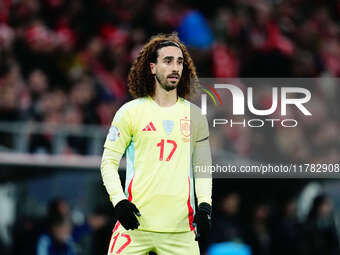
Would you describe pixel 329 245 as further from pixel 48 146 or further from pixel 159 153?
pixel 159 153

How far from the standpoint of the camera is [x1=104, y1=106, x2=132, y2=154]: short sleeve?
5.24 meters

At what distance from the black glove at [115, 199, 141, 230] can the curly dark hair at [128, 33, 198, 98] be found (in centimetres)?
86

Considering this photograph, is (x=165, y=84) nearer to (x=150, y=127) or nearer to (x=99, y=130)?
(x=150, y=127)

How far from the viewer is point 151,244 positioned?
512cm

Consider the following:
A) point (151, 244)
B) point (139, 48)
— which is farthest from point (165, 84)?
point (139, 48)

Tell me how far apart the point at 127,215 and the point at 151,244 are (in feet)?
0.96

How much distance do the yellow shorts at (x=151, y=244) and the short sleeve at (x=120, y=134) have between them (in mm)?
560

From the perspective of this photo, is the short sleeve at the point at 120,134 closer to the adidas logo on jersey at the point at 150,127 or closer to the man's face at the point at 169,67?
the adidas logo on jersey at the point at 150,127

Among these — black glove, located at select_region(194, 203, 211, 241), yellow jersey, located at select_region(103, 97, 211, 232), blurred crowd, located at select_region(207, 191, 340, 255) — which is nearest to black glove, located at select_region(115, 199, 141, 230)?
yellow jersey, located at select_region(103, 97, 211, 232)

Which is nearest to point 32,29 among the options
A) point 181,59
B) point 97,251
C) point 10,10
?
point 10,10

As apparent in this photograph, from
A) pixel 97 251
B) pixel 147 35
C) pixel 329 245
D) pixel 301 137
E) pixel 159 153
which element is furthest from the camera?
pixel 147 35

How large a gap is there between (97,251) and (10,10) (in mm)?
3705

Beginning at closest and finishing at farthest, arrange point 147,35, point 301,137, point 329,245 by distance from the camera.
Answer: point 329,245
point 301,137
point 147,35

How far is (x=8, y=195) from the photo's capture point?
9484 mm
